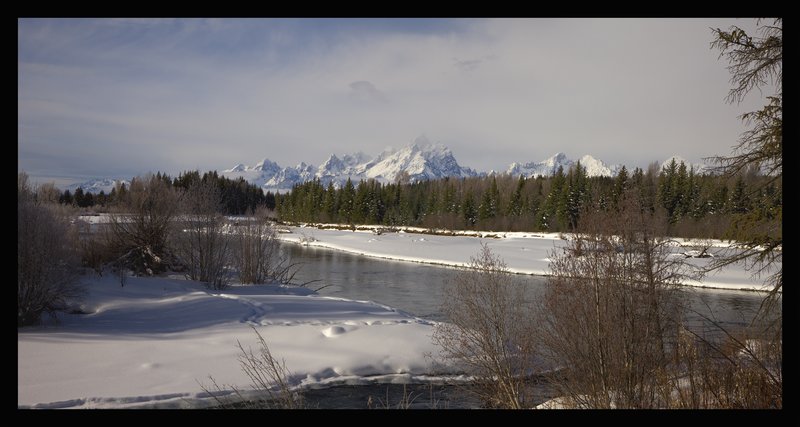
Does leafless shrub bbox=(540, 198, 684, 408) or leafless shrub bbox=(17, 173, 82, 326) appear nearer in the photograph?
leafless shrub bbox=(540, 198, 684, 408)

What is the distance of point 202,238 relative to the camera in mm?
18766

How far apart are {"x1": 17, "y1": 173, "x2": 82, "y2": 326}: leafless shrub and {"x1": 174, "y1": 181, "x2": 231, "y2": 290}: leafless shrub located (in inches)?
297

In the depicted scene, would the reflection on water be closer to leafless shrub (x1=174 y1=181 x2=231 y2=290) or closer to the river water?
the river water

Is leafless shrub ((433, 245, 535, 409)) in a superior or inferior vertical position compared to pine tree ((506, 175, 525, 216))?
inferior

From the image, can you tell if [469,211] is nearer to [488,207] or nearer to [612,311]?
[488,207]

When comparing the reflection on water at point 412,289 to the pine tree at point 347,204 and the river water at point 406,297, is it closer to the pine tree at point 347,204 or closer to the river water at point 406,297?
the river water at point 406,297

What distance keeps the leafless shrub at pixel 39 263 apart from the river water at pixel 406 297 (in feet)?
20.5

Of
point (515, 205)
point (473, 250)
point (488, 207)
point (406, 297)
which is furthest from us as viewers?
point (488, 207)

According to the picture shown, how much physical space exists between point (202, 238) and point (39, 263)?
28.7 ft

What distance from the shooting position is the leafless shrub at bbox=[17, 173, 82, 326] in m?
9.82

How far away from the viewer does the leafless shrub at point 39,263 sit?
9820mm

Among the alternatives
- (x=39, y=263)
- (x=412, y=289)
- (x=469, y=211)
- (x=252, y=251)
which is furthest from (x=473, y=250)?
(x=39, y=263)

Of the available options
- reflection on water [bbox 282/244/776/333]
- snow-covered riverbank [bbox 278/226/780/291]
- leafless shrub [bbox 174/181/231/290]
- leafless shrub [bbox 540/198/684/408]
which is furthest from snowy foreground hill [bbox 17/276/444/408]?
snow-covered riverbank [bbox 278/226/780/291]
